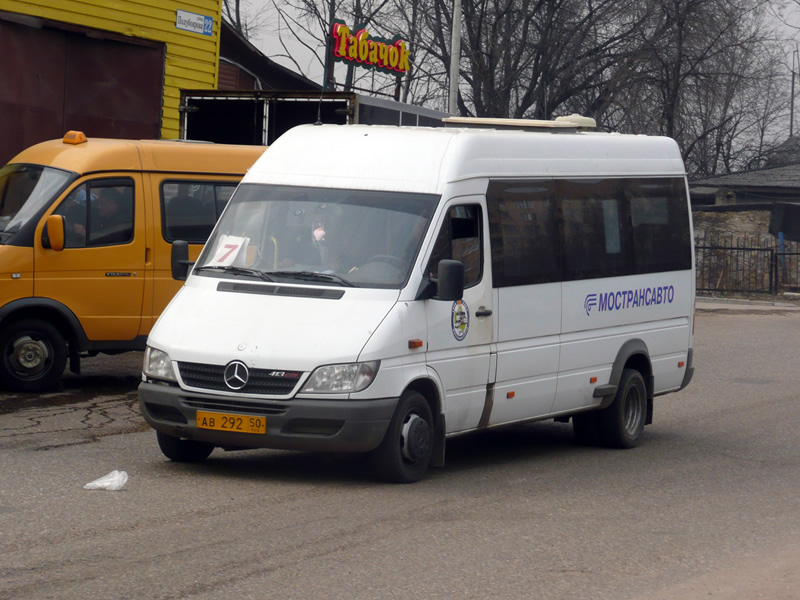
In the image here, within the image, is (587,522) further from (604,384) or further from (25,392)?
(25,392)

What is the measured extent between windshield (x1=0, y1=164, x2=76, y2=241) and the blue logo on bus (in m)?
5.32

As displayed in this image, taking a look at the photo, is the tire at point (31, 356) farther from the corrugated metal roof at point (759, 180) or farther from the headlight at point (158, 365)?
the corrugated metal roof at point (759, 180)

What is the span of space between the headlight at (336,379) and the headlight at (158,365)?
37.1 inches

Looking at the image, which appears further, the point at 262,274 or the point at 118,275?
the point at 118,275

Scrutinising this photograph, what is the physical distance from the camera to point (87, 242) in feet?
40.0

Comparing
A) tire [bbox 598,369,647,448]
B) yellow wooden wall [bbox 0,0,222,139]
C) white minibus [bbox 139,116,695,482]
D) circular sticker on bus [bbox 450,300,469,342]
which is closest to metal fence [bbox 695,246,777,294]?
yellow wooden wall [bbox 0,0,222,139]

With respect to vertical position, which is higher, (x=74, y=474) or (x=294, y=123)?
(x=294, y=123)

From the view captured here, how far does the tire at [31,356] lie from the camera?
11812mm

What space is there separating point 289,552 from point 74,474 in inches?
96.7

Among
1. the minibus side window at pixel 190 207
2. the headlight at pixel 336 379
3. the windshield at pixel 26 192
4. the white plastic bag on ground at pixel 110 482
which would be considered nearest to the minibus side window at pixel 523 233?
the headlight at pixel 336 379

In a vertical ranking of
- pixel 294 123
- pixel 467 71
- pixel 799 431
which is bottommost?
pixel 799 431

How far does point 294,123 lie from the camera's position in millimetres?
16500

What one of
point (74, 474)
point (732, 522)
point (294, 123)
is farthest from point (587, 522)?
point (294, 123)

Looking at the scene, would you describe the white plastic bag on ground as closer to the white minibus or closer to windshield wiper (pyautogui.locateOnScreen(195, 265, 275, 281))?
the white minibus
